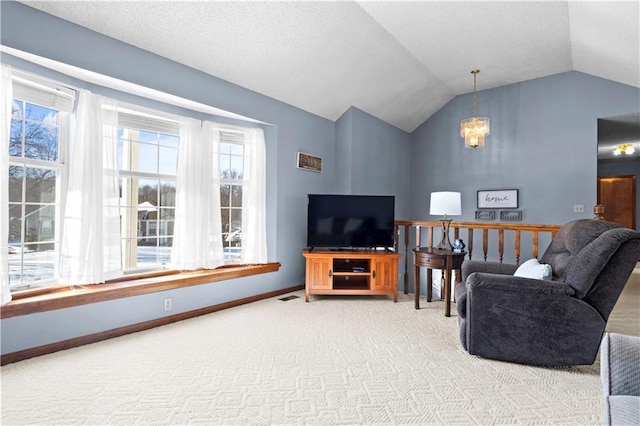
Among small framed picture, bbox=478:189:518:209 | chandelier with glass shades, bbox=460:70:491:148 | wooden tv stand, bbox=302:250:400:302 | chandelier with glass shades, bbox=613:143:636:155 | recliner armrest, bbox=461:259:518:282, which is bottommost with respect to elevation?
wooden tv stand, bbox=302:250:400:302

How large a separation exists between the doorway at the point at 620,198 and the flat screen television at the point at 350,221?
6597 millimetres

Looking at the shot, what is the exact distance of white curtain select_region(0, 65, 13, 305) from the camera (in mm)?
2367

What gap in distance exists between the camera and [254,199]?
4.19 metres

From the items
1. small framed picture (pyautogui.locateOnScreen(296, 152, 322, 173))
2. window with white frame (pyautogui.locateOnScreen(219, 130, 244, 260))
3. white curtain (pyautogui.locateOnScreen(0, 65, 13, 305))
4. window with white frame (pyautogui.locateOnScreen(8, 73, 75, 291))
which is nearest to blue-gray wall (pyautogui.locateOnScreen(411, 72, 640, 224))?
small framed picture (pyautogui.locateOnScreen(296, 152, 322, 173))

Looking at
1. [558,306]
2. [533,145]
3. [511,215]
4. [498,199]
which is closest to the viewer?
[558,306]

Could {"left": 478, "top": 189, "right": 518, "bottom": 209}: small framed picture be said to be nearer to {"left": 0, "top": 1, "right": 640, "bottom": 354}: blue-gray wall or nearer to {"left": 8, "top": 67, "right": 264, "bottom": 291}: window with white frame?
{"left": 0, "top": 1, "right": 640, "bottom": 354}: blue-gray wall

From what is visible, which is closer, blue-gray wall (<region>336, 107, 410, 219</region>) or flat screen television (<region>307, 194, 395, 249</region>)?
flat screen television (<region>307, 194, 395, 249</region>)

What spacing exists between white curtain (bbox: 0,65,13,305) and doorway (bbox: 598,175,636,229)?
33.2ft

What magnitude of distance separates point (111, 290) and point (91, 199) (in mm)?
782

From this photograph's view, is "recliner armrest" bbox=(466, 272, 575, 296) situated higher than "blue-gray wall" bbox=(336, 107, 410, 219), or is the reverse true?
"blue-gray wall" bbox=(336, 107, 410, 219)

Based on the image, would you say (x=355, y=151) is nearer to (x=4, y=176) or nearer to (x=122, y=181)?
(x=122, y=181)

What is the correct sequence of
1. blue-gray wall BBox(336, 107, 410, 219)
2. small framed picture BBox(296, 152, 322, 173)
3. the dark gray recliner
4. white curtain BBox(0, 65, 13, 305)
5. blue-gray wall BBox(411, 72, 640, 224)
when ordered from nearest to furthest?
the dark gray recliner → white curtain BBox(0, 65, 13, 305) → small framed picture BBox(296, 152, 322, 173) → blue-gray wall BBox(411, 72, 640, 224) → blue-gray wall BBox(336, 107, 410, 219)

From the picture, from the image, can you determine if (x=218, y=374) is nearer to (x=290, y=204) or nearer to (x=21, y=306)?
(x=21, y=306)

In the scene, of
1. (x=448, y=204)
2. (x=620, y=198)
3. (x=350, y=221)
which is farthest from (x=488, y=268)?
(x=620, y=198)
